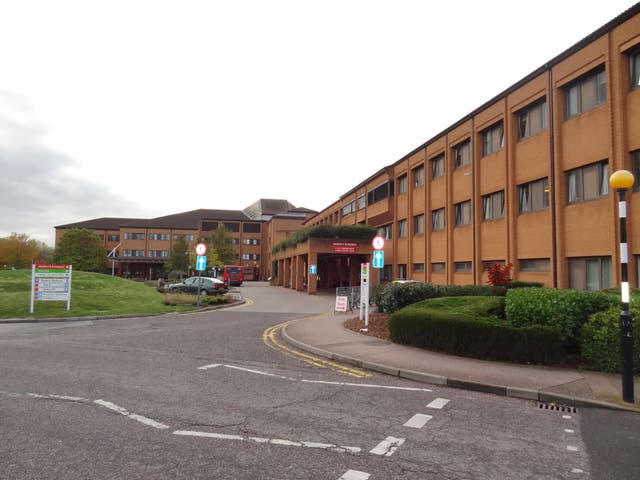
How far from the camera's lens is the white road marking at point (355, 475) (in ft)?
12.4

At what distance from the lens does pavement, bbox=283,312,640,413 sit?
21.9 feet

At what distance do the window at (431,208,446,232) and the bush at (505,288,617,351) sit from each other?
69.8 feet

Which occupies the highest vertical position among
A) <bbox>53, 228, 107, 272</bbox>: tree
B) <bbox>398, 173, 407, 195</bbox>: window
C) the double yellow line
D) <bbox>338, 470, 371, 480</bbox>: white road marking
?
<bbox>398, 173, 407, 195</bbox>: window

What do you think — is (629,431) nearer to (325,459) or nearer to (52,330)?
(325,459)

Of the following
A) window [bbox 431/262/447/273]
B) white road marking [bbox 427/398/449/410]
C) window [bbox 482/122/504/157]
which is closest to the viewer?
white road marking [bbox 427/398/449/410]

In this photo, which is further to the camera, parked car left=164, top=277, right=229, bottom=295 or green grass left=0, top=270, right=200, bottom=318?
parked car left=164, top=277, right=229, bottom=295

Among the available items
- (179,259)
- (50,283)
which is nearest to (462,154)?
(50,283)

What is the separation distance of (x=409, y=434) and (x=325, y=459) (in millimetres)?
1267

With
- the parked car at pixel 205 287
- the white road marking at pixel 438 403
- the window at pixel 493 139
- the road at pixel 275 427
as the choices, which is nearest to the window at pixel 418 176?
the window at pixel 493 139

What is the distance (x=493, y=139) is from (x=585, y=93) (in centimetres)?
685

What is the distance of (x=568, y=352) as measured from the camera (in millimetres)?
9289

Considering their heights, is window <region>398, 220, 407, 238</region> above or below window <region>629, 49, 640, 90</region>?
below

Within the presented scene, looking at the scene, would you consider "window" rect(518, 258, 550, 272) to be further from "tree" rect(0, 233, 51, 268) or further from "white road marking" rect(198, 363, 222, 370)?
"tree" rect(0, 233, 51, 268)

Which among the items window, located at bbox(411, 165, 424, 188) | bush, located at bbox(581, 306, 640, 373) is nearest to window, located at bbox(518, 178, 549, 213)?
window, located at bbox(411, 165, 424, 188)
